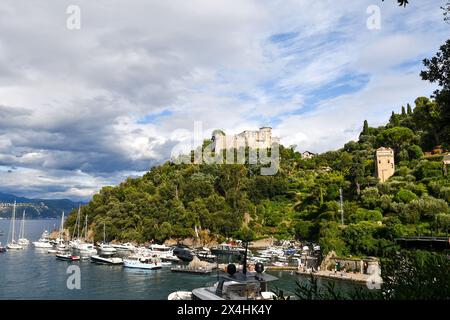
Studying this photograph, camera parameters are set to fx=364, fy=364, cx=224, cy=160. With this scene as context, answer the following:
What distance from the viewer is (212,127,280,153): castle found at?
10456 centimetres

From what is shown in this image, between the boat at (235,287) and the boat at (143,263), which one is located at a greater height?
the boat at (235,287)

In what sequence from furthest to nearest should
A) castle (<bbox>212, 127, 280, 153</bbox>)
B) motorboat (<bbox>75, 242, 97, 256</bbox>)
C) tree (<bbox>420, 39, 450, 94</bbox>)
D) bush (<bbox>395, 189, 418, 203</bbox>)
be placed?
castle (<bbox>212, 127, 280, 153</bbox>)
motorboat (<bbox>75, 242, 97, 256</bbox>)
bush (<bbox>395, 189, 418, 203</bbox>)
tree (<bbox>420, 39, 450, 94</bbox>)

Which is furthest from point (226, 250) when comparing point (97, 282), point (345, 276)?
point (345, 276)

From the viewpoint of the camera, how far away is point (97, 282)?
38.8 metres

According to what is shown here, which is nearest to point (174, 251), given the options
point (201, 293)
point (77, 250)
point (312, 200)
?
point (77, 250)

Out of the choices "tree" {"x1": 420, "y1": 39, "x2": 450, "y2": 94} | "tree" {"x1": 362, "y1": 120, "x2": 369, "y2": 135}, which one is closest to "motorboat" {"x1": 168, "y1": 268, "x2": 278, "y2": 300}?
"tree" {"x1": 420, "y1": 39, "x2": 450, "y2": 94}

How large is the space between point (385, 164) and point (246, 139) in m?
58.2

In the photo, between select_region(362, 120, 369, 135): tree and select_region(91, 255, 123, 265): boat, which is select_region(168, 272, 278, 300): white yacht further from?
select_region(362, 120, 369, 135): tree

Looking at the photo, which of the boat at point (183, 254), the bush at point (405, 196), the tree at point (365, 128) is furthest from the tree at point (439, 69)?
the tree at point (365, 128)

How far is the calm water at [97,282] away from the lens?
33478mm

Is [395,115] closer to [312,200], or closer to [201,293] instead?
[312,200]

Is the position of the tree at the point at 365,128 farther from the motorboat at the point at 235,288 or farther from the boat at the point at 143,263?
the motorboat at the point at 235,288

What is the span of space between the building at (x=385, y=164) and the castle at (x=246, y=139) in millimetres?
47198

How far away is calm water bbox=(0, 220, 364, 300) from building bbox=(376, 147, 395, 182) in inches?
1020
